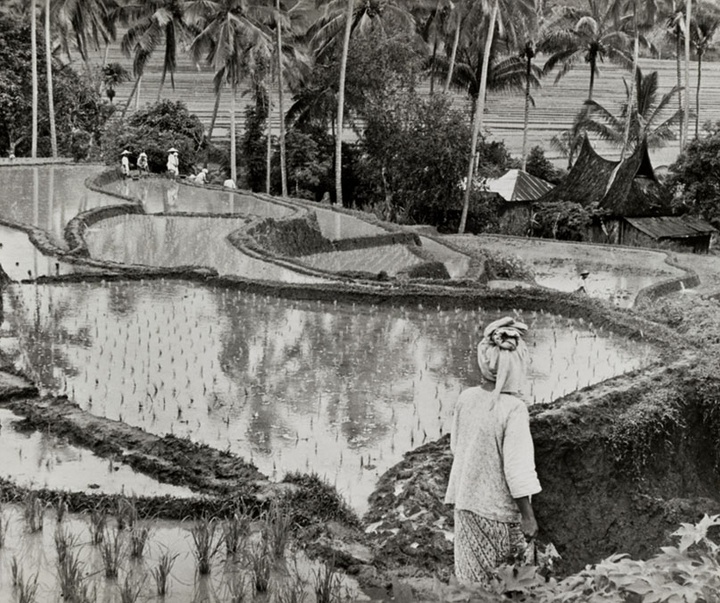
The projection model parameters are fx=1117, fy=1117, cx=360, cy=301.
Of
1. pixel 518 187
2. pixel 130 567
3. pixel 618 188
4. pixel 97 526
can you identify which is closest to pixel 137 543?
pixel 130 567

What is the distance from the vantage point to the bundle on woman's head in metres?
3.70

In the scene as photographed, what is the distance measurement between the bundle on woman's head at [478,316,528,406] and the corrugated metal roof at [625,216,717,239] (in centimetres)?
1980

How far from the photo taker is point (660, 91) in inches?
1574

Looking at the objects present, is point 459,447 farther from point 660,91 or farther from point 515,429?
point 660,91

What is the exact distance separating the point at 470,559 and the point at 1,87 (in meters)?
25.0

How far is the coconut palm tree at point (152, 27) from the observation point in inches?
1098

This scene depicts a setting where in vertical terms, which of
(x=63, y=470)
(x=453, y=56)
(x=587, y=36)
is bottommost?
(x=63, y=470)

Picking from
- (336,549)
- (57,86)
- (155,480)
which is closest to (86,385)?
(155,480)

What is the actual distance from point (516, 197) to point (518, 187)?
413 mm

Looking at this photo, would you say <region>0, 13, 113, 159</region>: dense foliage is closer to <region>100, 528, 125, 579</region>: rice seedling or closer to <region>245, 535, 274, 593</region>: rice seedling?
<region>100, 528, 125, 579</region>: rice seedling

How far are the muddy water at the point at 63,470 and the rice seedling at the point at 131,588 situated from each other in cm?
92

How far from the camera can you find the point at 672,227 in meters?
23.4

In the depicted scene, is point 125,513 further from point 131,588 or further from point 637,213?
point 637,213

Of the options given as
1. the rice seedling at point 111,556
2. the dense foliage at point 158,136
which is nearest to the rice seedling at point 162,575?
the rice seedling at point 111,556
